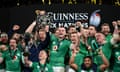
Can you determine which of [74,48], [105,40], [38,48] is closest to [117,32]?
[105,40]

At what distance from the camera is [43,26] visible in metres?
13.2

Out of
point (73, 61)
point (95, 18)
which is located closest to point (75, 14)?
point (95, 18)

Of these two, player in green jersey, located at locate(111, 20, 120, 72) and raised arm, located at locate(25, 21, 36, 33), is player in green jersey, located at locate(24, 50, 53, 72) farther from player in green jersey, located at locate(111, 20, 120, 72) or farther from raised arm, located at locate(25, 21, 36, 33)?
player in green jersey, located at locate(111, 20, 120, 72)

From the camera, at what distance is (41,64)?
43.1 feet

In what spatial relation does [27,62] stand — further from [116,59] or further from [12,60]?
[116,59]

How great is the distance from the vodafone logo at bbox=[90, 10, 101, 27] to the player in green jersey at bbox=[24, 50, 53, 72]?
5.00 ft

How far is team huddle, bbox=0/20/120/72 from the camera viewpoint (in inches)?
511

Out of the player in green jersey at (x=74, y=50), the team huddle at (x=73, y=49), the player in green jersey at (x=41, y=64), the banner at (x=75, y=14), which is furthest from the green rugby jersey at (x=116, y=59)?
the player in green jersey at (x=41, y=64)

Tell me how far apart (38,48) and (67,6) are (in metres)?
1.38

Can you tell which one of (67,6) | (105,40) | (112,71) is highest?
(67,6)

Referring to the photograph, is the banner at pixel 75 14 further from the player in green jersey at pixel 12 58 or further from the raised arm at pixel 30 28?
the player in green jersey at pixel 12 58

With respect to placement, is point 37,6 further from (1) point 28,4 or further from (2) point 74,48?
(2) point 74,48

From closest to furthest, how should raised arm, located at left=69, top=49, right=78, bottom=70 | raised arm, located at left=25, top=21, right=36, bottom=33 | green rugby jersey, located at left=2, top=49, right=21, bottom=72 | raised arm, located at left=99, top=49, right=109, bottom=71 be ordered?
raised arm, located at left=99, top=49, right=109, bottom=71, raised arm, located at left=69, top=49, right=78, bottom=70, raised arm, located at left=25, top=21, right=36, bottom=33, green rugby jersey, located at left=2, top=49, right=21, bottom=72

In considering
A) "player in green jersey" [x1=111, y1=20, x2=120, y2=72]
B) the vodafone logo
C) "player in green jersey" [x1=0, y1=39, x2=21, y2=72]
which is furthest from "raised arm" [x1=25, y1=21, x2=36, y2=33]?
"player in green jersey" [x1=111, y1=20, x2=120, y2=72]
